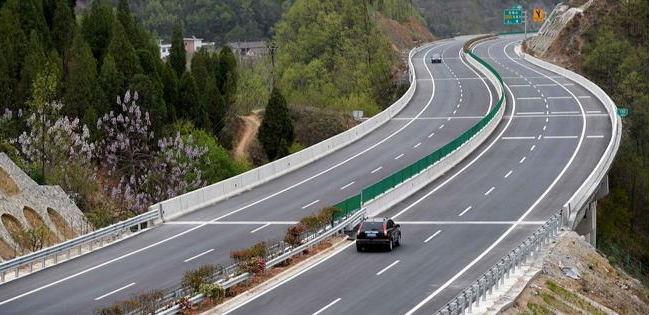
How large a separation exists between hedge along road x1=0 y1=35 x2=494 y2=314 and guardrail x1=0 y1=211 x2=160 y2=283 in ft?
1.62

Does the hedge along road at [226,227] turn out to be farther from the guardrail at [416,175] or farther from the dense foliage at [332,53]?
the dense foliage at [332,53]

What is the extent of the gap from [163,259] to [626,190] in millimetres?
58178

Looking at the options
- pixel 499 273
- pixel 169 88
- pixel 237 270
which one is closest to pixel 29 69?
pixel 169 88

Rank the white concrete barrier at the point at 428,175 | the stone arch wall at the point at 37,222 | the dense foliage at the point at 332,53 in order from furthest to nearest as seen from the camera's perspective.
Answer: the dense foliage at the point at 332,53
the white concrete barrier at the point at 428,175
the stone arch wall at the point at 37,222

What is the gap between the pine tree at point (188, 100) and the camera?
7044 centimetres

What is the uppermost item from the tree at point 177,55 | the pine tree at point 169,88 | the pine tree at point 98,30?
the pine tree at point 98,30

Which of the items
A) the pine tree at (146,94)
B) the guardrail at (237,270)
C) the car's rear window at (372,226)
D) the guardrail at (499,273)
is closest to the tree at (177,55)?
the pine tree at (146,94)

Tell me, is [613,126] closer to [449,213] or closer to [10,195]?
[449,213]

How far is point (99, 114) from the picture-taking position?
201 feet

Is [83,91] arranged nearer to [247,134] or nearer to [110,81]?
[110,81]

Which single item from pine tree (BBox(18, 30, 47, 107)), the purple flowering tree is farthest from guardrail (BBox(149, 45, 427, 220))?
pine tree (BBox(18, 30, 47, 107))

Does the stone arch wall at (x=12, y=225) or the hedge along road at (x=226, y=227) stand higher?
the stone arch wall at (x=12, y=225)

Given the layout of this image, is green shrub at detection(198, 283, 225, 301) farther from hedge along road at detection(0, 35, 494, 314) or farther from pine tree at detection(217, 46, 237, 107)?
pine tree at detection(217, 46, 237, 107)

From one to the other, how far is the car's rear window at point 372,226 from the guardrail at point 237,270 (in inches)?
70.0
